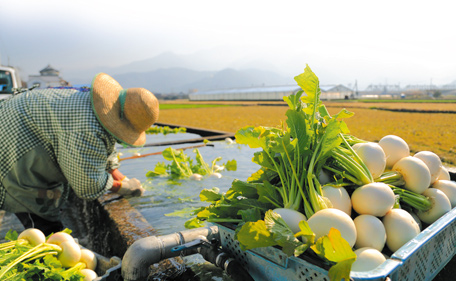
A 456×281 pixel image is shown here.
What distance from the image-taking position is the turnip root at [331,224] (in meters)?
1.40

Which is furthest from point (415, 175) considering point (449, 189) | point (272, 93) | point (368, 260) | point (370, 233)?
point (272, 93)

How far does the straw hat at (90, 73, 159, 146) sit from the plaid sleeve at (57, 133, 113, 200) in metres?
0.19

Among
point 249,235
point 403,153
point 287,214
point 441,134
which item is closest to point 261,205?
point 287,214

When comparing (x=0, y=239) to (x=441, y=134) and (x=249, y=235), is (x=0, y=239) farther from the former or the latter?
(x=441, y=134)

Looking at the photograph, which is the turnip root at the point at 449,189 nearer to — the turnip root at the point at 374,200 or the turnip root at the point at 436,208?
the turnip root at the point at 436,208

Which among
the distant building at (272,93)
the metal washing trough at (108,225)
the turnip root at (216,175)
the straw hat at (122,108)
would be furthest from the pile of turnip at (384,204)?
the distant building at (272,93)

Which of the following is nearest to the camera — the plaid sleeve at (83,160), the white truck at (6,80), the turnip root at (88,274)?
the turnip root at (88,274)

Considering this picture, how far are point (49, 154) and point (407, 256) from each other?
2.95 metres

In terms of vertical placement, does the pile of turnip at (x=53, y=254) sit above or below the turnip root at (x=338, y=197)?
below

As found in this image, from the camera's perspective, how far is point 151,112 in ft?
10.4

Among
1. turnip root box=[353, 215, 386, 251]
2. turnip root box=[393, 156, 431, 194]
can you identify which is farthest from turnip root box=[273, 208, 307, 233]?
turnip root box=[393, 156, 431, 194]

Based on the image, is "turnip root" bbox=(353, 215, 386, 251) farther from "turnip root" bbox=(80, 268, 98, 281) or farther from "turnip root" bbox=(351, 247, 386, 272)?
"turnip root" bbox=(80, 268, 98, 281)

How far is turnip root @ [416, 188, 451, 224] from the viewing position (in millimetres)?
1859

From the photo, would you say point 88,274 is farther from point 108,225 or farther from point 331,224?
point 331,224
